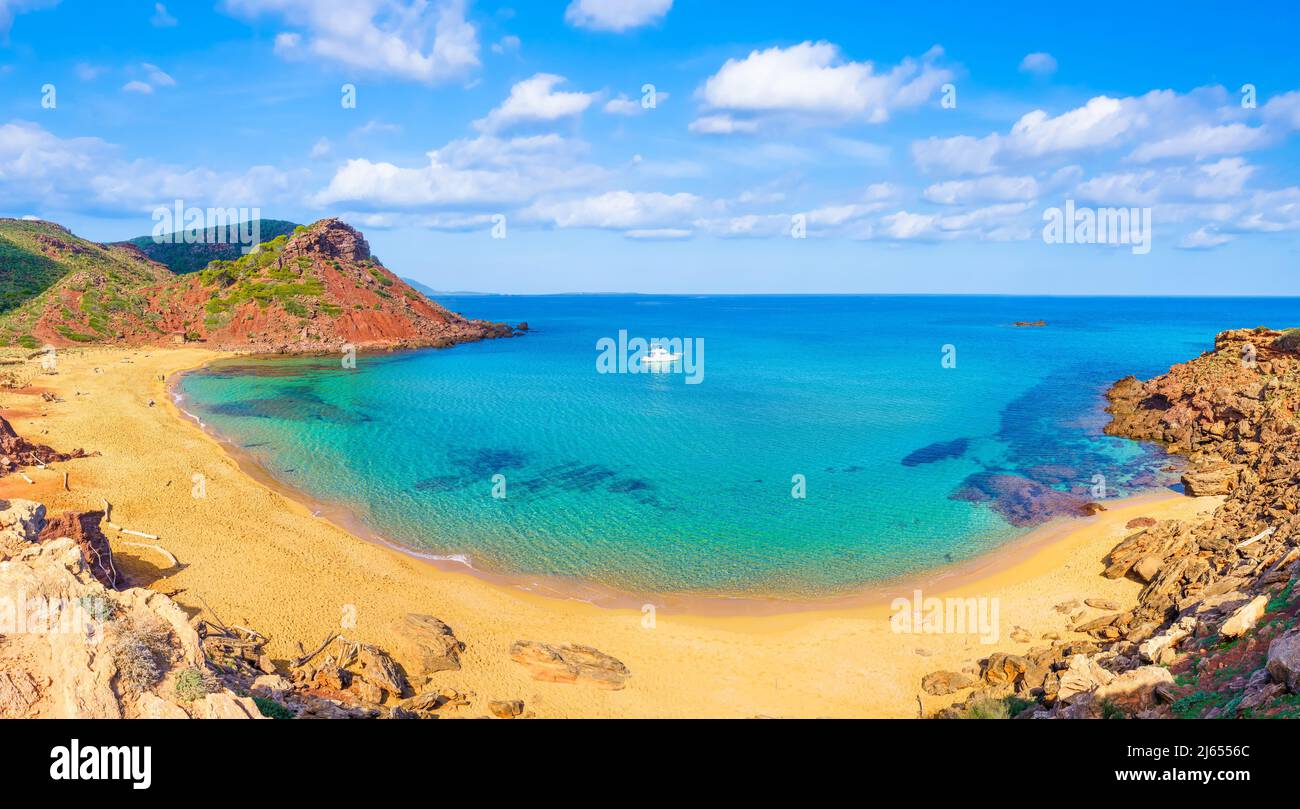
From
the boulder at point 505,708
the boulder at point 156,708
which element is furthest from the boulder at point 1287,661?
the boulder at point 156,708

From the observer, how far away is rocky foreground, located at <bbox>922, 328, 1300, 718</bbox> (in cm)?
1299

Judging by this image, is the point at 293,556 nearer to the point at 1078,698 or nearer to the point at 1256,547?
the point at 1078,698

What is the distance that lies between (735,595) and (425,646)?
11.5 metres

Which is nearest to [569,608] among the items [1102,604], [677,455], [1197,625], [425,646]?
[425,646]

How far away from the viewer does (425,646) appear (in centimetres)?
1984

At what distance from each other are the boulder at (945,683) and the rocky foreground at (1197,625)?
35 millimetres

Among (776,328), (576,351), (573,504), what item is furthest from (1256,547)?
(776,328)

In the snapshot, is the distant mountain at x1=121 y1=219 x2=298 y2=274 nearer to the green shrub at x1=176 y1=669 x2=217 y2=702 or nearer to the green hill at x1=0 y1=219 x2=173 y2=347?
the green hill at x1=0 y1=219 x2=173 y2=347

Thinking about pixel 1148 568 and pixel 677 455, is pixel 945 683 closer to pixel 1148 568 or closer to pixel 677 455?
pixel 1148 568

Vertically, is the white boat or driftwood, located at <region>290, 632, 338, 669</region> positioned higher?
the white boat

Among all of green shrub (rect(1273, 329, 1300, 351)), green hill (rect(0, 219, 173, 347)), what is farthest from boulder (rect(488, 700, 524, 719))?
green hill (rect(0, 219, 173, 347))

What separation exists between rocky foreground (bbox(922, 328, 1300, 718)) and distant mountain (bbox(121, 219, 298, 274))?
193 metres

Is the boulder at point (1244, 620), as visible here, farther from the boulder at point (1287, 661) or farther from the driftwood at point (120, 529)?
the driftwood at point (120, 529)

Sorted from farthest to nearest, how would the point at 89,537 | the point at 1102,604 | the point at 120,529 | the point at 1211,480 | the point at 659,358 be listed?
1. the point at 659,358
2. the point at 1211,480
3. the point at 120,529
4. the point at 1102,604
5. the point at 89,537
